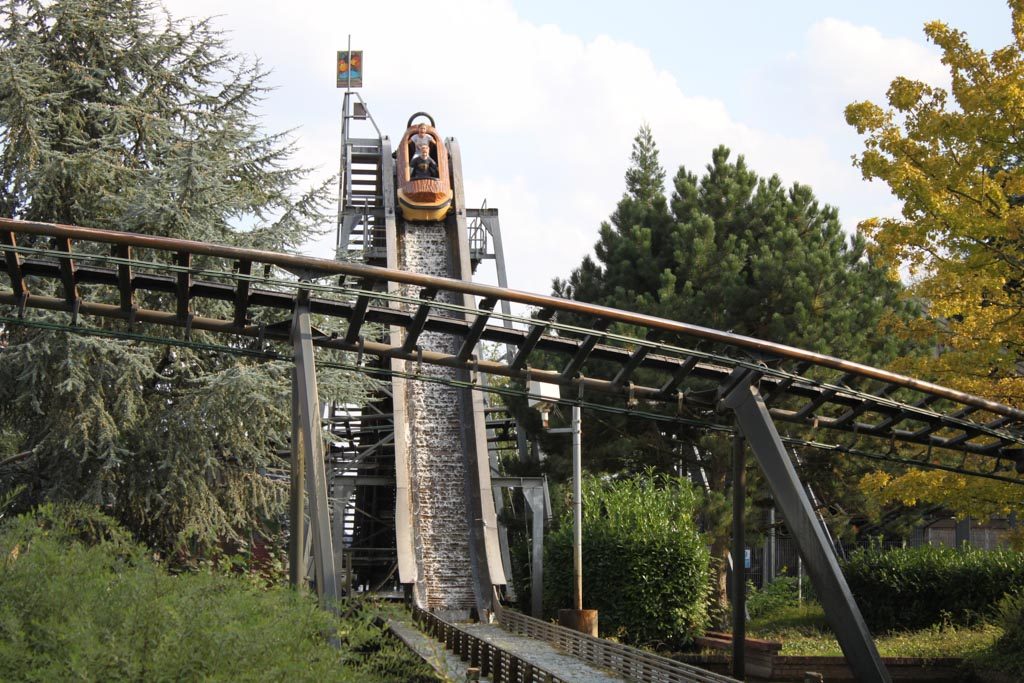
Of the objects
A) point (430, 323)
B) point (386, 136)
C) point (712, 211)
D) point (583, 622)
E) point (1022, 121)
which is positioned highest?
point (386, 136)

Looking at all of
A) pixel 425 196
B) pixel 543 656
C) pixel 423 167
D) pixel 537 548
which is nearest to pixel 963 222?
pixel 543 656

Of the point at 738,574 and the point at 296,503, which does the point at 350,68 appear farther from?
the point at 738,574

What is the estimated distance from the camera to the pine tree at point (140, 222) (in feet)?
62.5

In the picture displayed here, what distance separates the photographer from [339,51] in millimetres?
46125

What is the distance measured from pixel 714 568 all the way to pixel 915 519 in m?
5.28

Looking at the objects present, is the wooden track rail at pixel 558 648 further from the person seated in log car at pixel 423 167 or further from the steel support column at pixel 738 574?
the person seated in log car at pixel 423 167

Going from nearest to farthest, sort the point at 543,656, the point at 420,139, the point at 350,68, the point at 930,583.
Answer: the point at 543,656 → the point at 930,583 → the point at 420,139 → the point at 350,68

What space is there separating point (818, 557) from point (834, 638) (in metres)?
13.1

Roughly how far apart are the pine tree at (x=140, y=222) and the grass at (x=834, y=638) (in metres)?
9.87

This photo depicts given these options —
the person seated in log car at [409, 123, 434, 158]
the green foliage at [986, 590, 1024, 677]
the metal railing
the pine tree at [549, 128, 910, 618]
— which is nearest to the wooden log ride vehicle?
the person seated in log car at [409, 123, 434, 158]

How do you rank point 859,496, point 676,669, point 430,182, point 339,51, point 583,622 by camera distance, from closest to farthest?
point 676,669
point 583,622
point 859,496
point 430,182
point 339,51

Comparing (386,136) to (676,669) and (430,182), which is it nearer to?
(430,182)

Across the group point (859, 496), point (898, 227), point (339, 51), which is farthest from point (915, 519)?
point (339, 51)

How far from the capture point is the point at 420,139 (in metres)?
31.5
